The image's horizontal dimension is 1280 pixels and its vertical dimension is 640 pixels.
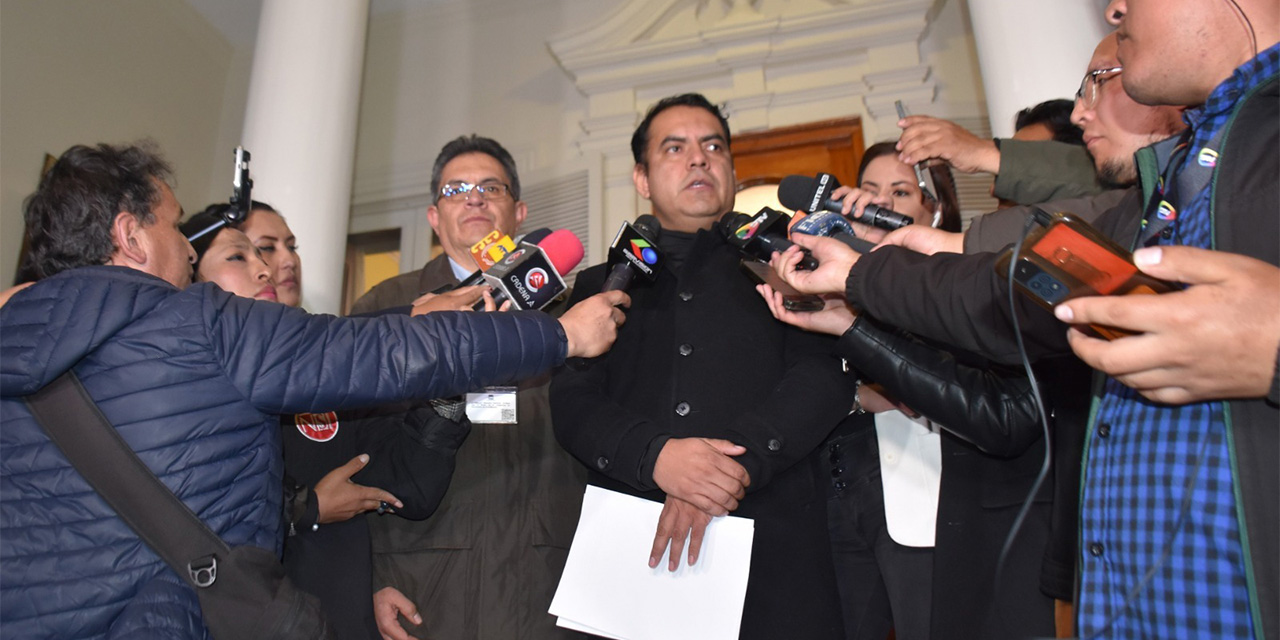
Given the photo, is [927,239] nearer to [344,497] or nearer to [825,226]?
[825,226]

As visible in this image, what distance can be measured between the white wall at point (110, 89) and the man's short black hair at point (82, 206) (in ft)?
12.8

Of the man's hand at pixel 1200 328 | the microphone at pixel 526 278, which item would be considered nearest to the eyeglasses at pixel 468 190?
the microphone at pixel 526 278

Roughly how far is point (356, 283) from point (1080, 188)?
18.0 ft

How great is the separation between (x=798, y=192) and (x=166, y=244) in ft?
5.07

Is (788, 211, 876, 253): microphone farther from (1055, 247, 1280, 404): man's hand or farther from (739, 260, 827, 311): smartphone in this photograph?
(1055, 247, 1280, 404): man's hand

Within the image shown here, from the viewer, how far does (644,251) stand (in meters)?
2.35

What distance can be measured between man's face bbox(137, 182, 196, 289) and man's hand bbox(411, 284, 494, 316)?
1.77ft

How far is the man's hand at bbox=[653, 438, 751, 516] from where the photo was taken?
1.96 m

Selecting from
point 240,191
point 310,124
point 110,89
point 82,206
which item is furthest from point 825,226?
point 110,89

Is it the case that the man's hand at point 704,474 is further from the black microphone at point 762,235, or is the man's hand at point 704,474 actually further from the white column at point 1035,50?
the white column at point 1035,50

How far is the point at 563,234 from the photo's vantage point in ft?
7.96

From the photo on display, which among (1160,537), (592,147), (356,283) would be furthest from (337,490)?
(356,283)

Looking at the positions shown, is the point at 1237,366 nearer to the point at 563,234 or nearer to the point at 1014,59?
the point at 563,234

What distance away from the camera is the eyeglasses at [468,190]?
3172 mm
